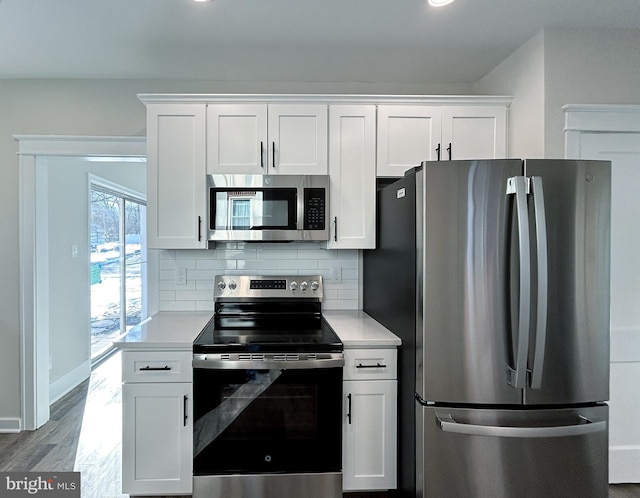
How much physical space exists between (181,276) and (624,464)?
2.92 meters

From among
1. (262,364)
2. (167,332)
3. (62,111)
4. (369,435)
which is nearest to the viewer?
(262,364)

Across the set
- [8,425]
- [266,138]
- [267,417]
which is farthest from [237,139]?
[8,425]

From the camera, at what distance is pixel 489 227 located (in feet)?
5.69

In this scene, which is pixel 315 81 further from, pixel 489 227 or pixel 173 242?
pixel 489 227

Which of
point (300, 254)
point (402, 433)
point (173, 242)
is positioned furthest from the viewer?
point (300, 254)

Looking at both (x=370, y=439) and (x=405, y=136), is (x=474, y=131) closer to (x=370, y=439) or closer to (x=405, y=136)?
(x=405, y=136)

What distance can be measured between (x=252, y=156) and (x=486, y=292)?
1567mm

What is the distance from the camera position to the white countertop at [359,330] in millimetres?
2146

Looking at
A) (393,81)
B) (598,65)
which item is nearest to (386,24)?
(393,81)

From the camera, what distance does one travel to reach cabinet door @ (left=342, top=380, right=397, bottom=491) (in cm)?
214

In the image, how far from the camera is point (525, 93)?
8.11 feet

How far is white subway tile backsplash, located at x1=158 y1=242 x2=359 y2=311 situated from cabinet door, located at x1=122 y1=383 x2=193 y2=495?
857mm

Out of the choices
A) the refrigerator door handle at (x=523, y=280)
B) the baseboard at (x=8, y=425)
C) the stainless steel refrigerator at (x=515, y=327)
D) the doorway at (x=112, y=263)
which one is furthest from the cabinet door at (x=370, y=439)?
the doorway at (x=112, y=263)

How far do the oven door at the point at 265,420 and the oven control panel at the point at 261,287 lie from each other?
79cm
